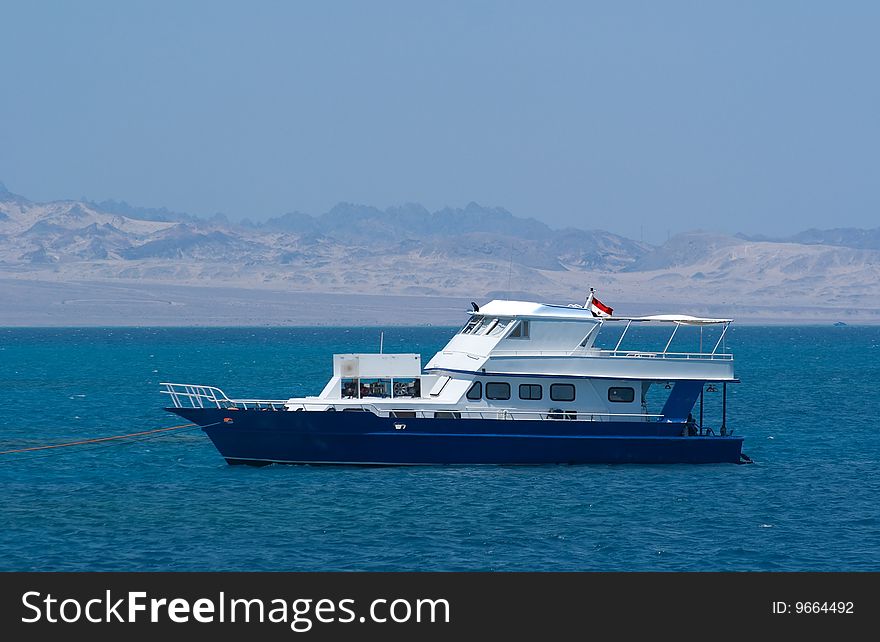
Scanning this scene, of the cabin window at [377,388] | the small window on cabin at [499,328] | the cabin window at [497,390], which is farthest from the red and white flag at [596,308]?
the cabin window at [377,388]

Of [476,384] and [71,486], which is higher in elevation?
[476,384]

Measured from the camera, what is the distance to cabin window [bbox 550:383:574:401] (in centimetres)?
4331

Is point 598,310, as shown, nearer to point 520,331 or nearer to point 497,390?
point 520,331

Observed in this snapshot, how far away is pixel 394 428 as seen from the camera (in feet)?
137

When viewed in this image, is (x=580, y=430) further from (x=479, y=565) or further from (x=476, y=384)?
(x=479, y=565)

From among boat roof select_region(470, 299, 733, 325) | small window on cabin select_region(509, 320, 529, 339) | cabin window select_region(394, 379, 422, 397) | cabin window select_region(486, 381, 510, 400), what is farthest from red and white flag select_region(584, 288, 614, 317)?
cabin window select_region(394, 379, 422, 397)

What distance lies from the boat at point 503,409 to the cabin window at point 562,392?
0.03m

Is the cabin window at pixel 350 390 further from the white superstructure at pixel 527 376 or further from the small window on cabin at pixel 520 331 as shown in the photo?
the small window on cabin at pixel 520 331

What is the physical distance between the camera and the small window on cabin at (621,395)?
43.6 metres

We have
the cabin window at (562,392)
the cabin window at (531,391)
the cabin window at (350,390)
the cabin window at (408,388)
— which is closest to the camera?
the cabin window at (531,391)

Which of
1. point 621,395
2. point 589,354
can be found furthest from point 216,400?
point 621,395
